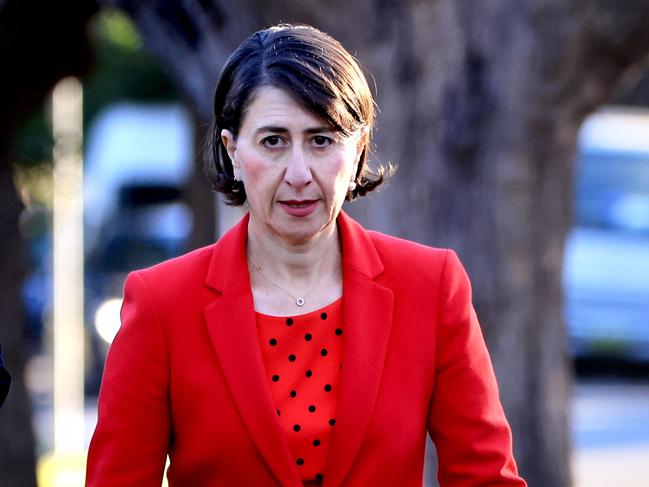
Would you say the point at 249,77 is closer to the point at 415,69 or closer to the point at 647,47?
the point at 415,69

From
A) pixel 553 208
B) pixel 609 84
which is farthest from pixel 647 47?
pixel 553 208

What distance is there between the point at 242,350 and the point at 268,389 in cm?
10

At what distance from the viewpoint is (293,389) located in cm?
295

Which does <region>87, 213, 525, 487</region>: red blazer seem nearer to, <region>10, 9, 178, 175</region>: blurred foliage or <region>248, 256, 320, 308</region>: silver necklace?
<region>248, 256, 320, 308</region>: silver necklace

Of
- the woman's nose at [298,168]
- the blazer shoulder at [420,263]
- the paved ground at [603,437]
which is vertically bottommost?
the paved ground at [603,437]

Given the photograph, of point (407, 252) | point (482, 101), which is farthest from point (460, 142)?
point (407, 252)

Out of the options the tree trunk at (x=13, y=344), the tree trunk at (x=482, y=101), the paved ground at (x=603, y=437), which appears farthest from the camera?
the paved ground at (x=603, y=437)

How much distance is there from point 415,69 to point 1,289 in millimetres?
3985

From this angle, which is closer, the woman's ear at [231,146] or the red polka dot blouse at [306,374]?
the red polka dot blouse at [306,374]

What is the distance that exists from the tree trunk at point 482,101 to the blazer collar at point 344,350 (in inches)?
98.9

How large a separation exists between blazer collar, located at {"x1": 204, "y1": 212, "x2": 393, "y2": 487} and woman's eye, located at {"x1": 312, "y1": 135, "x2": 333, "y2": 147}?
31 cm

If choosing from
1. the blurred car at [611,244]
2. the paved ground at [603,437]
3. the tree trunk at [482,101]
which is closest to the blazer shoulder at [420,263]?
the tree trunk at [482,101]

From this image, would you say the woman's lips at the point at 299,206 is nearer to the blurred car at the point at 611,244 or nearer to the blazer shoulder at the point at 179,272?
the blazer shoulder at the point at 179,272

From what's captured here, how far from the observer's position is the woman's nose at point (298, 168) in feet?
9.36
